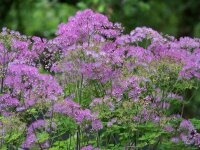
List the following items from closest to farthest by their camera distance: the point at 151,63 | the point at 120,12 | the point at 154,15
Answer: the point at 151,63, the point at 120,12, the point at 154,15

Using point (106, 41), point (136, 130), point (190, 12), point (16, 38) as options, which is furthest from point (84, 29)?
point (190, 12)

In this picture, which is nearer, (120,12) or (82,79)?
(82,79)

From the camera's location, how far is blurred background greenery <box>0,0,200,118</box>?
482 inches

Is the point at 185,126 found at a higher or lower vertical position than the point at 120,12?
lower

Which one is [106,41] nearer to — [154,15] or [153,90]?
[153,90]

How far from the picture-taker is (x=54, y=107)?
4484 mm

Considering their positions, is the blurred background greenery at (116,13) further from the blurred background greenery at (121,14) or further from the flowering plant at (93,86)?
the flowering plant at (93,86)

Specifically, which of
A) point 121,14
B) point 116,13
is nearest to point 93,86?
point 116,13

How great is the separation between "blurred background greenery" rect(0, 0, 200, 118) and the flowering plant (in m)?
6.14

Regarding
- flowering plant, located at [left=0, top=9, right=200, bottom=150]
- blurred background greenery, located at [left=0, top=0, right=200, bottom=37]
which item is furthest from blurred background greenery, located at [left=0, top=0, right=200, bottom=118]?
flowering plant, located at [left=0, top=9, right=200, bottom=150]

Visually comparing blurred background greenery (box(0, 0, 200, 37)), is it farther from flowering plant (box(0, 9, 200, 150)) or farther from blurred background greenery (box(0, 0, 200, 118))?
flowering plant (box(0, 9, 200, 150))

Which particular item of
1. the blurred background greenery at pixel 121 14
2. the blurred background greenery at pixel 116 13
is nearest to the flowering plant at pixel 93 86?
the blurred background greenery at pixel 121 14

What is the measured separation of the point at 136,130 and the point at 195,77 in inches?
30.9

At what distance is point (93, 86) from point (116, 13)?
7337mm
